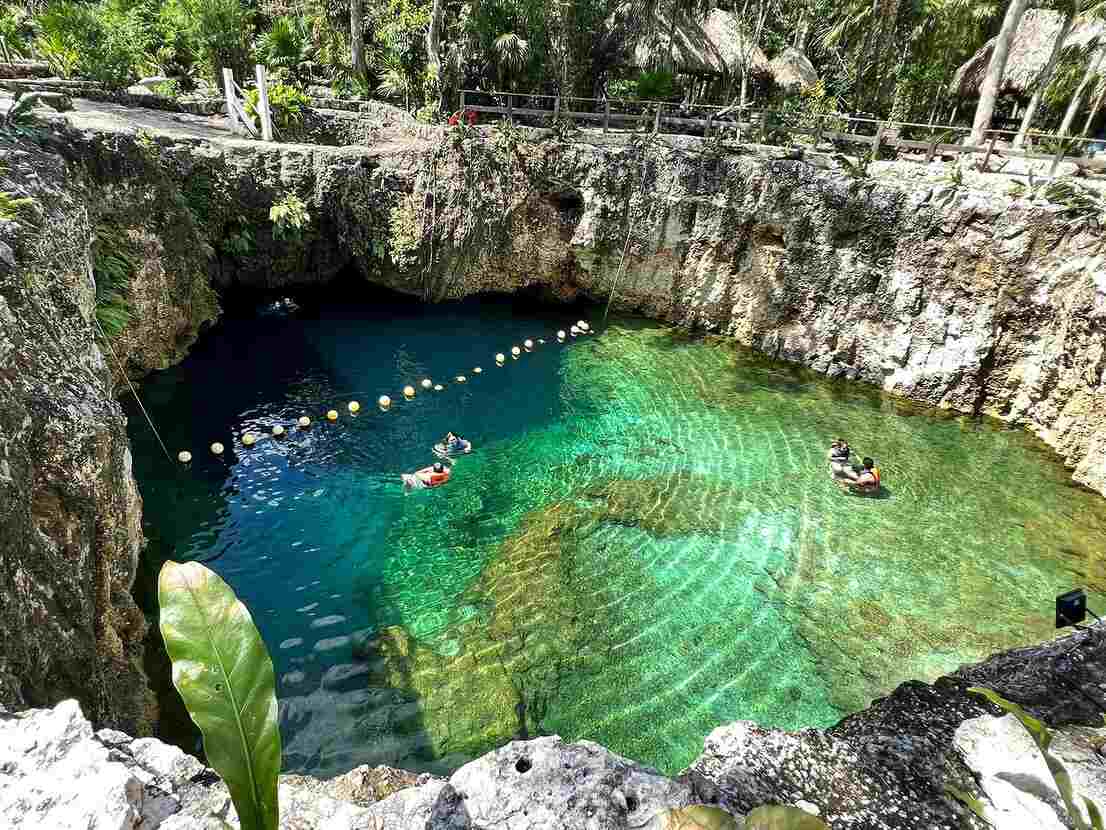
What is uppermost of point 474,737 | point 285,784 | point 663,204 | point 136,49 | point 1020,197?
point 136,49

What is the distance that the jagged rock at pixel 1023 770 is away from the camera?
129 inches

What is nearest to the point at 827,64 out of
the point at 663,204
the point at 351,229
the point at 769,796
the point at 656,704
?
the point at 663,204

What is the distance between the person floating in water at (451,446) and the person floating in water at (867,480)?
8179 millimetres

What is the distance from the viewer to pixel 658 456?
1321 cm

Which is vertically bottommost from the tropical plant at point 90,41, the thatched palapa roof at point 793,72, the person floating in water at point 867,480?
the person floating in water at point 867,480

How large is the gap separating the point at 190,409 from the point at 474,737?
1048 centimetres

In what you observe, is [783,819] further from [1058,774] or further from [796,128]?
[796,128]

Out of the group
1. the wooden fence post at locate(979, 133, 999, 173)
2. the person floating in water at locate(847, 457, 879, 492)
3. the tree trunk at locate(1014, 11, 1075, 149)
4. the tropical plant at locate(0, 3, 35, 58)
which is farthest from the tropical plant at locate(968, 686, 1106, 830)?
the tropical plant at locate(0, 3, 35, 58)

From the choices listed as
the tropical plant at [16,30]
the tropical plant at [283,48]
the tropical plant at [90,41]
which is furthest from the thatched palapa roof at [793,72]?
the tropical plant at [16,30]

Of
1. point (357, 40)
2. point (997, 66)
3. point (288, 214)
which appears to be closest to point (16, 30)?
point (357, 40)

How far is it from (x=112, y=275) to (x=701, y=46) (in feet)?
70.8

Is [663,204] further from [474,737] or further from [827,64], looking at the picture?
[827,64]

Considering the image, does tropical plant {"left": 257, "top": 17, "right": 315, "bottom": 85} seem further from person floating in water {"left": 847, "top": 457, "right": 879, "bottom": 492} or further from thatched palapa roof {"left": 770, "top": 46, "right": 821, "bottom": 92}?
person floating in water {"left": 847, "top": 457, "right": 879, "bottom": 492}

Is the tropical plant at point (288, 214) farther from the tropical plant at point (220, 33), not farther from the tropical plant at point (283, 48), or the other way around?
the tropical plant at point (283, 48)
